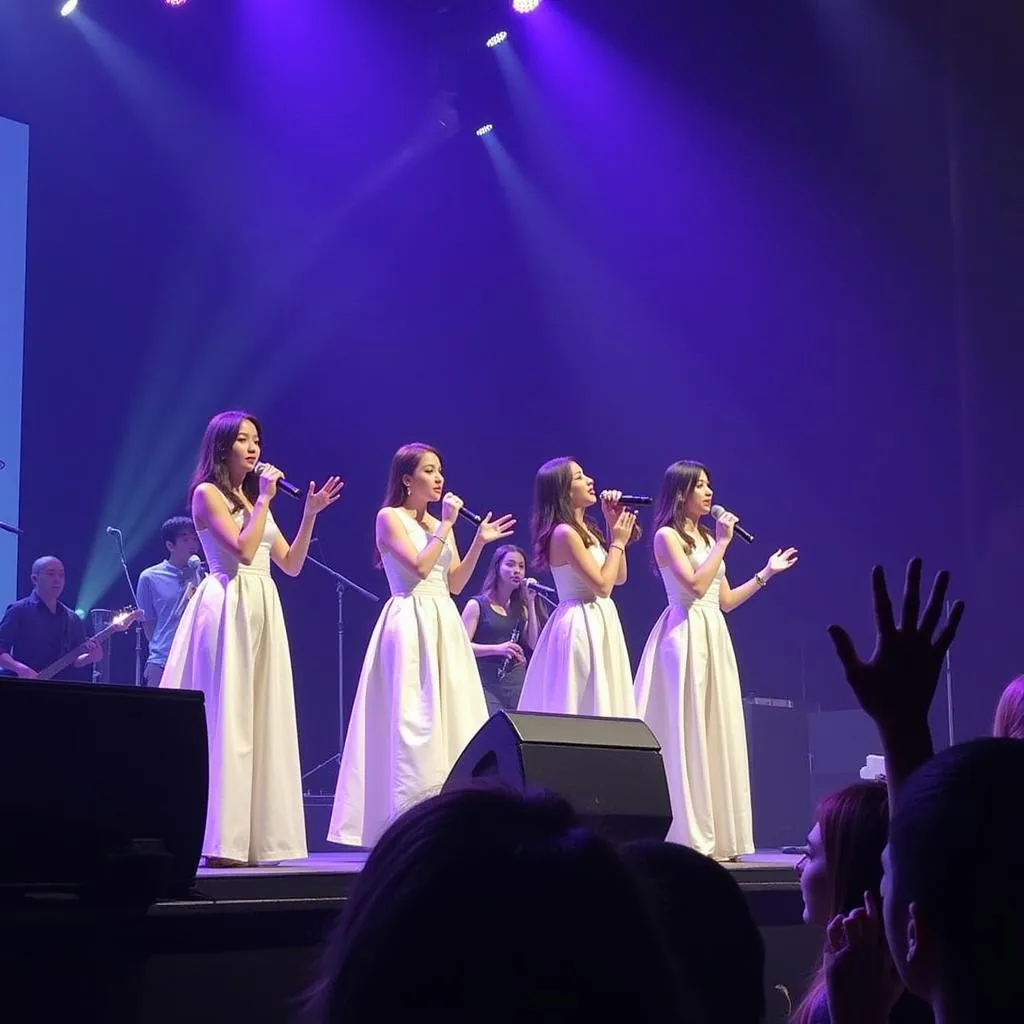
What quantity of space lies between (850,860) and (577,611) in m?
3.57

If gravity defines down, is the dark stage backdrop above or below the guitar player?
Answer: above

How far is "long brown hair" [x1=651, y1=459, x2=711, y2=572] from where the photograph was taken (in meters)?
5.67

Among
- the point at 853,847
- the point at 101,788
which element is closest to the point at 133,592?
the point at 101,788

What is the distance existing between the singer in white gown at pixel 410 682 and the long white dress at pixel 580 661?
1.15 feet

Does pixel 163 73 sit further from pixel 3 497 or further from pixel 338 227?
pixel 3 497

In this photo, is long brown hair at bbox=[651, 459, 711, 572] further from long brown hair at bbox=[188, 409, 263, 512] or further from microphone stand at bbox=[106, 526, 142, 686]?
microphone stand at bbox=[106, 526, 142, 686]

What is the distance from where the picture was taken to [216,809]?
4328 mm

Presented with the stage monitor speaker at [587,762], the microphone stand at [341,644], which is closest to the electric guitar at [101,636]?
the microphone stand at [341,644]

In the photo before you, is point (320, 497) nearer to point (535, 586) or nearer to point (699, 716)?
point (699, 716)

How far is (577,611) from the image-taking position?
5445mm

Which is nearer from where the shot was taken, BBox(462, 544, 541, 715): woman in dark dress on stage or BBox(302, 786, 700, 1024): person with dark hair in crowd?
BBox(302, 786, 700, 1024): person with dark hair in crowd

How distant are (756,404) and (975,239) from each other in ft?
4.88

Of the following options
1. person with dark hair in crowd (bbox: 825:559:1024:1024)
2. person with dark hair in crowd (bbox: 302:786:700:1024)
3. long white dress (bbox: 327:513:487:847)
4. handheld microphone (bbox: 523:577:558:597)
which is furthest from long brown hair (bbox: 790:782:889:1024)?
handheld microphone (bbox: 523:577:558:597)

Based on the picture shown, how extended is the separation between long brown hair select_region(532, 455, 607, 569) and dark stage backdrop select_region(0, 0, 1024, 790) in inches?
87.5
